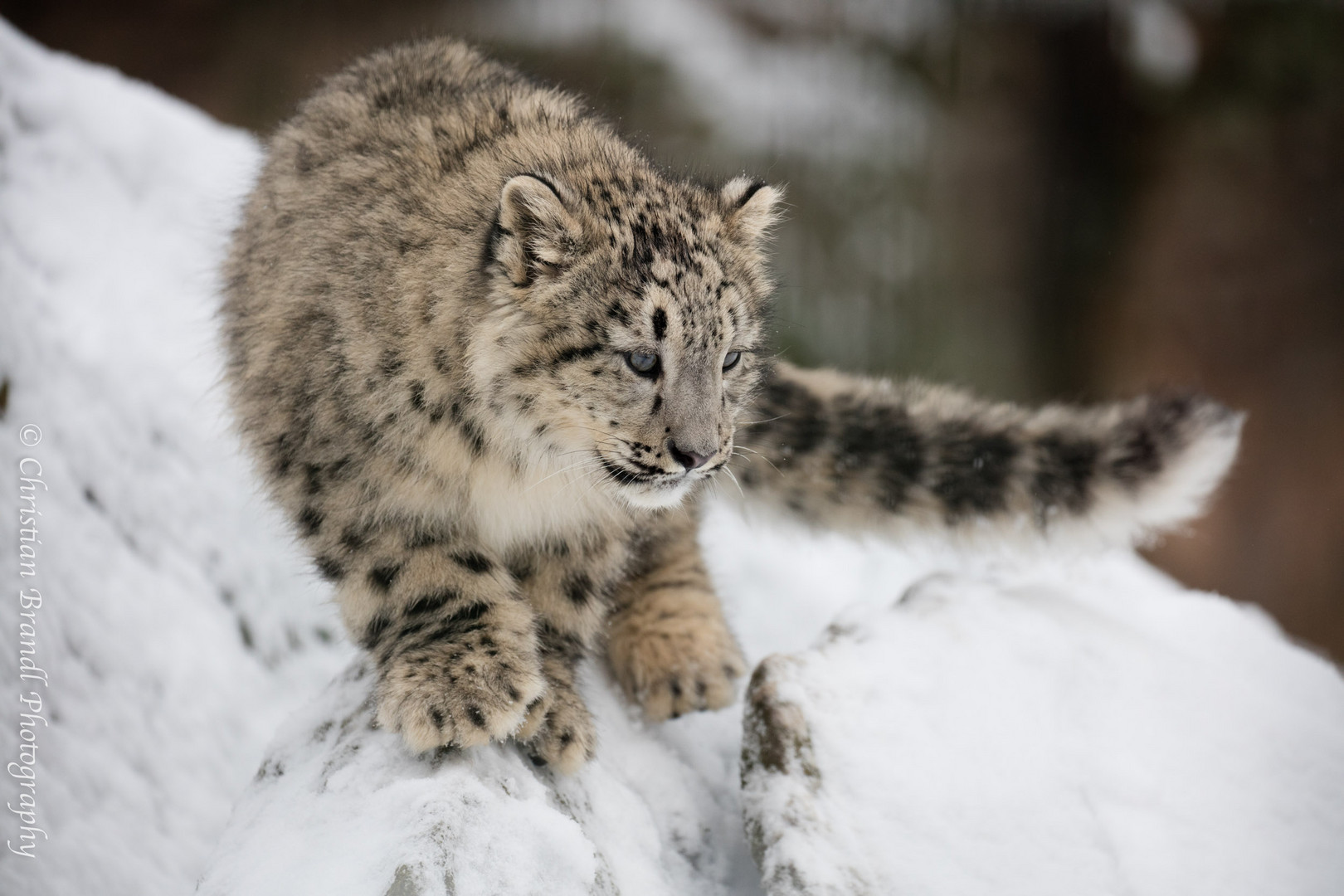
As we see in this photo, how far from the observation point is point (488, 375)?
2355mm

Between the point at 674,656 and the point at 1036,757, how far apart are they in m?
0.93

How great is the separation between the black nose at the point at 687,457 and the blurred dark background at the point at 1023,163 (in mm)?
5603

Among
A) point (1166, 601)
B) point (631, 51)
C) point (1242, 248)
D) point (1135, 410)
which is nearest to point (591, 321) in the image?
point (1135, 410)

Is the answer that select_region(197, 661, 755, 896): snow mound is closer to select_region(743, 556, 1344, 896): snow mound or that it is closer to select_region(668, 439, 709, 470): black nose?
select_region(743, 556, 1344, 896): snow mound

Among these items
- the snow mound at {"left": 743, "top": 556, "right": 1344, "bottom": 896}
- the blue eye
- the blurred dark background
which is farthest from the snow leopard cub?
the blurred dark background

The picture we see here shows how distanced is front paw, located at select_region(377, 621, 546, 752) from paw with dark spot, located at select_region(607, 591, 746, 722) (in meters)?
0.62

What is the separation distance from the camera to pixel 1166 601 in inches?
135

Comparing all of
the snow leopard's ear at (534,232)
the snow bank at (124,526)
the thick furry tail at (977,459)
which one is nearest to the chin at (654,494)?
the snow leopard's ear at (534,232)

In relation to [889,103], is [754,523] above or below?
below

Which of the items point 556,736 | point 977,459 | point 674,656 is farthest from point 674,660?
point 977,459

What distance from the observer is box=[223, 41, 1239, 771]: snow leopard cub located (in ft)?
7.56

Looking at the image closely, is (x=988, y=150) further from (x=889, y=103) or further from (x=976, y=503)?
(x=976, y=503)

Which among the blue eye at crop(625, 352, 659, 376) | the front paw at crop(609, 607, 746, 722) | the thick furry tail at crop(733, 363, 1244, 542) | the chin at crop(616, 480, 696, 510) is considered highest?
the thick furry tail at crop(733, 363, 1244, 542)

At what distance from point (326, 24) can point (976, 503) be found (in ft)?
21.9
